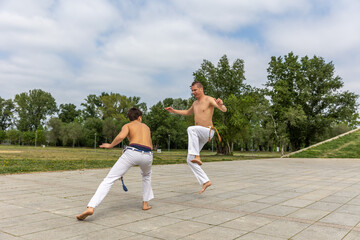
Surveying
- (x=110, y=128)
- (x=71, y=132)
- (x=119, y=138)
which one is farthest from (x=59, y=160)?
(x=71, y=132)

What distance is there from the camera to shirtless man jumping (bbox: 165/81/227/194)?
577 cm

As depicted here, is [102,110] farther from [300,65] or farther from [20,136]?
[300,65]

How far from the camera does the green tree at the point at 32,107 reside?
297 ft

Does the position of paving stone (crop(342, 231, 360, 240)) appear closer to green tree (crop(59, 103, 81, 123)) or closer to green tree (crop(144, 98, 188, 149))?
green tree (crop(144, 98, 188, 149))

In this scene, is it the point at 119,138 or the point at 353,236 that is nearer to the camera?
the point at 353,236

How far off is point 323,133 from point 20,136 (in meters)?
83.3

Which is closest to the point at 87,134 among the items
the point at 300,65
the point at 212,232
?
the point at 300,65

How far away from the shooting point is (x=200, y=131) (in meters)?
5.86

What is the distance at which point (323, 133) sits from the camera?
37.4 m

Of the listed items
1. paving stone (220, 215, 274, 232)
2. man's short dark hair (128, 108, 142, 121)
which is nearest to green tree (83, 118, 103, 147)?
man's short dark hair (128, 108, 142, 121)

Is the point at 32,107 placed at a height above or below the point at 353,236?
above

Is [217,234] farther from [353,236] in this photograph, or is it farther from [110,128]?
[110,128]

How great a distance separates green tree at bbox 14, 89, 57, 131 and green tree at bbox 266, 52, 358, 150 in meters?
76.5

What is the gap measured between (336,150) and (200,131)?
88.0 ft
